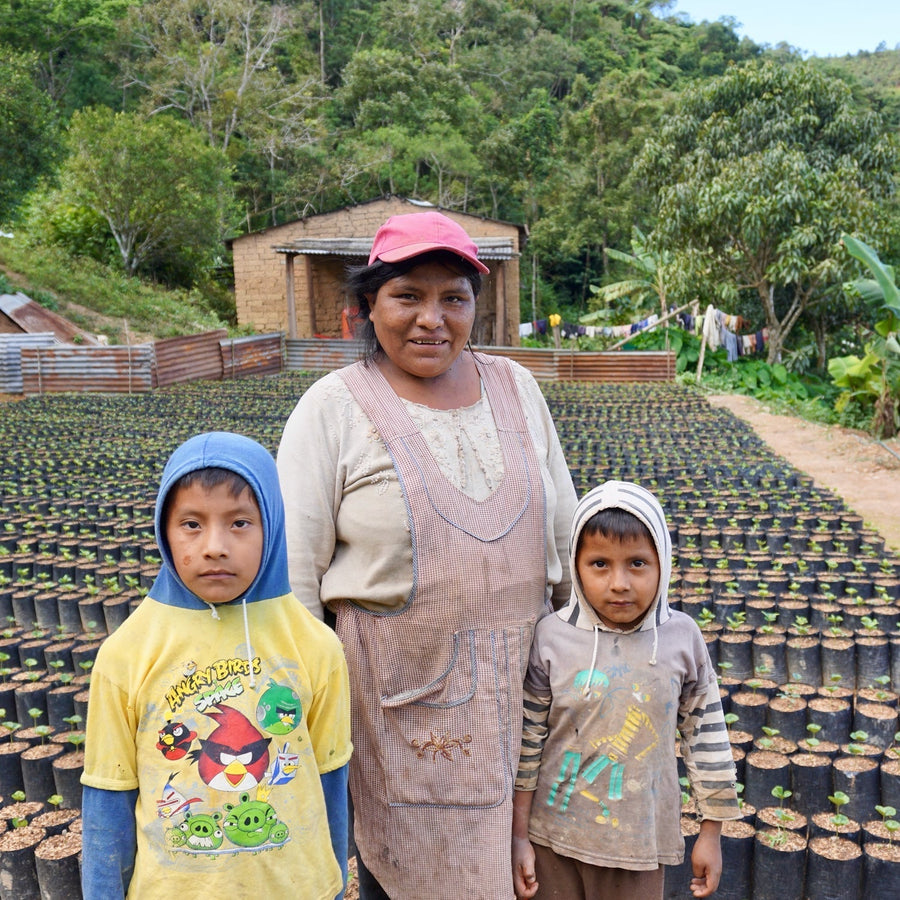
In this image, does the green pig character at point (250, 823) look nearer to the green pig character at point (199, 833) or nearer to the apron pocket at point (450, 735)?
the green pig character at point (199, 833)

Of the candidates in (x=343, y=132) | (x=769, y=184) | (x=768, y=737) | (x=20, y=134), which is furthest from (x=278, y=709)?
(x=343, y=132)

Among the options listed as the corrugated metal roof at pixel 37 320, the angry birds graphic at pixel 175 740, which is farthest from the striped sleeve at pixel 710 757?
the corrugated metal roof at pixel 37 320

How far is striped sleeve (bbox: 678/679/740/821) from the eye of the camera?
5.52 ft

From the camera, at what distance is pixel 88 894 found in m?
1.38

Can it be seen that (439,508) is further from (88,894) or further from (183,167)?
(183,167)

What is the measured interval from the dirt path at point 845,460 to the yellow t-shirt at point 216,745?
230 inches

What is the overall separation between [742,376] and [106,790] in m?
15.1

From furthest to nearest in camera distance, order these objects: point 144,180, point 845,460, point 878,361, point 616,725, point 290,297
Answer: point 144,180
point 290,297
point 878,361
point 845,460
point 616,725

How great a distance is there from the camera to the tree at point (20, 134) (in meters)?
14.0

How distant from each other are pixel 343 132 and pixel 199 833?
29.1 metres

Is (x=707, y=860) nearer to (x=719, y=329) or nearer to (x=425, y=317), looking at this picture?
(x=425, y=317)

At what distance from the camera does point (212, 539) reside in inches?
53.3

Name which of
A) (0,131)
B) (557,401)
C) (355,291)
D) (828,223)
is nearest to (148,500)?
(355,291)

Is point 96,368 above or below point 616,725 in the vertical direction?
above
